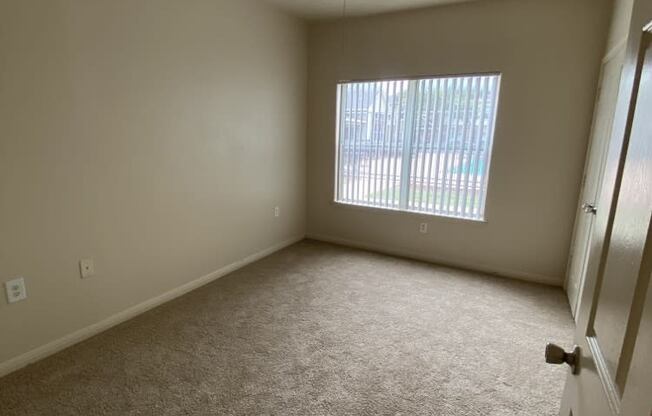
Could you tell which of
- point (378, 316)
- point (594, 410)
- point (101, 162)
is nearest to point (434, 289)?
point (378, 316)

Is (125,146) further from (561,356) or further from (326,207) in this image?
(561,356)

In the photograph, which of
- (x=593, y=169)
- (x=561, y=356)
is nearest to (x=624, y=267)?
(x=561, y=356)

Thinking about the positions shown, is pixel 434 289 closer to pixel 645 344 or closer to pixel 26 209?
pixel 645 344

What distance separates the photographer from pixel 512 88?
3.19 m

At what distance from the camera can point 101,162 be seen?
2303mm

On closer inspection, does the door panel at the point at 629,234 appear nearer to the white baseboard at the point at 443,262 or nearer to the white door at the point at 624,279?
Result: the white door at the point at 624,279

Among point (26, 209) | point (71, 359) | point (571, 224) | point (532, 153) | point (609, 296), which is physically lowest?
point (71, 359)

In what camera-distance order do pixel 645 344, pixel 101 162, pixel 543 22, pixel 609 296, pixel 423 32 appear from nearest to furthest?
pixel 645 344 → pixel 609 296 → pixel 101 162 → pixel 543 22 → pixel 423 32

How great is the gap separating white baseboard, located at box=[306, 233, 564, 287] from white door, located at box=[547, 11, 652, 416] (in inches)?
Answer: 114

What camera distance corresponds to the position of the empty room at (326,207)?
1.77 meters

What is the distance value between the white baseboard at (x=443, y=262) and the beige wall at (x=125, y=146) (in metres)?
1.12

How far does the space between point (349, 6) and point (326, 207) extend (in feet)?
7.23

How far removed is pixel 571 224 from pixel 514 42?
5.57 feet

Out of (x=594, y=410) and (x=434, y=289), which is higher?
(x=594, y=410)
